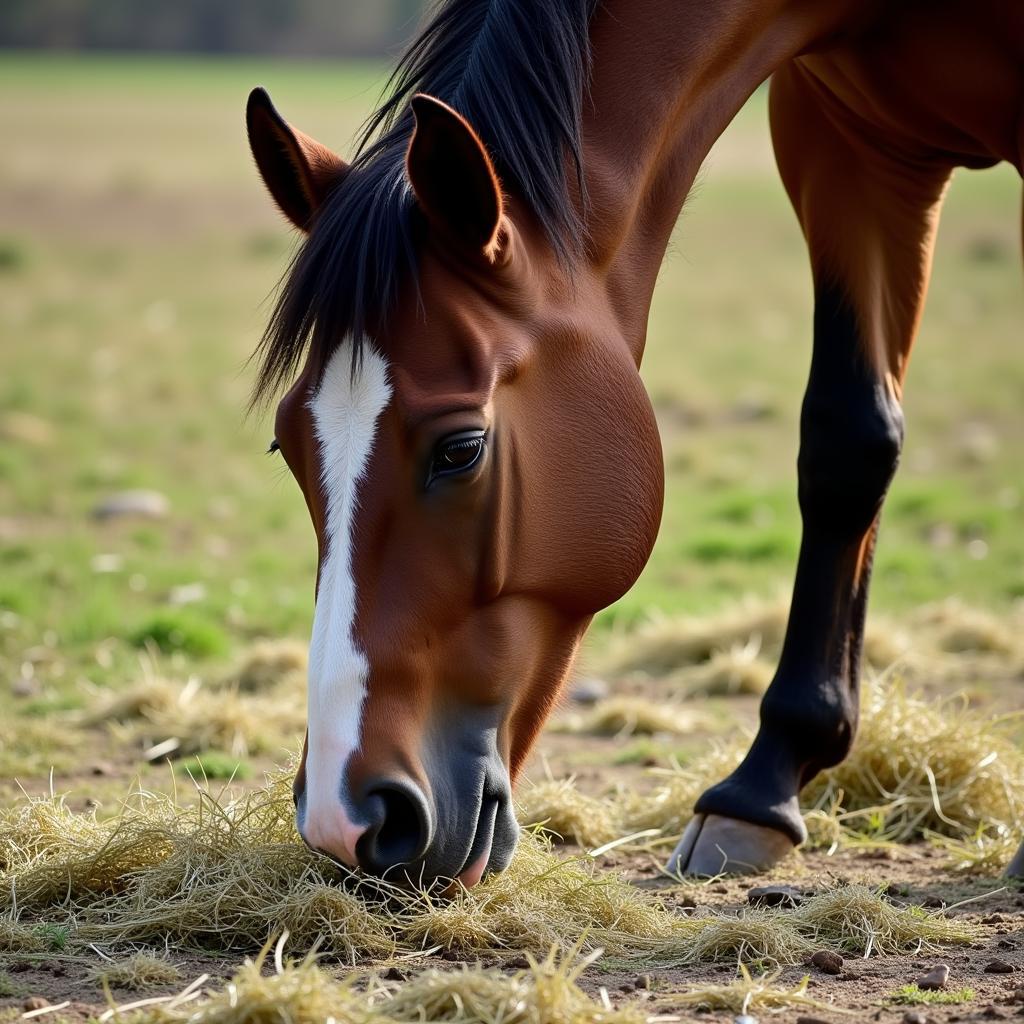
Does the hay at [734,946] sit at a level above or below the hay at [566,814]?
above

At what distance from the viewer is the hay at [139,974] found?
104 inches

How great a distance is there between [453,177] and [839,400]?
1.54 metres

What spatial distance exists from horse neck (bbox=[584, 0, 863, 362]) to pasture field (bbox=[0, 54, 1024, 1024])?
257 mm

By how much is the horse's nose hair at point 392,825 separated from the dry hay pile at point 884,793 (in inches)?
42.9

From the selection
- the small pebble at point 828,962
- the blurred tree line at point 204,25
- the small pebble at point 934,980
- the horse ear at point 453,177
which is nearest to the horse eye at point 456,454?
the horse ear at point 453,177

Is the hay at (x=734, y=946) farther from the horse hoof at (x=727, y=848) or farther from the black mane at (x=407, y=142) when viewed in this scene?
the black mane at (x=407, y=142)

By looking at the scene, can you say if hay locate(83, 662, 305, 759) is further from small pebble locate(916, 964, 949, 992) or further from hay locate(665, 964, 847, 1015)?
small pebble locate(916, 964, 949, 992)

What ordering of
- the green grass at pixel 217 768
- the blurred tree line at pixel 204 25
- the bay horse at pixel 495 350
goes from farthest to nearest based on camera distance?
the blurred tree line at pixel 204 25 < the green grass at pixel 217 768 < the bay horse at pixel 495 350

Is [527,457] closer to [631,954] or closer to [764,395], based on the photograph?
[631,954]

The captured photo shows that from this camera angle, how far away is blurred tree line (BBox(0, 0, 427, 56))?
54125 millimetres

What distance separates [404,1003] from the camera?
239cm

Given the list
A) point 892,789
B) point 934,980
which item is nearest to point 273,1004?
point 934,980

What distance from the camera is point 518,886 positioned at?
2977mm

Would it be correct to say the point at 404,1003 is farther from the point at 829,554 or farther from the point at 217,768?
the point at 217,768
